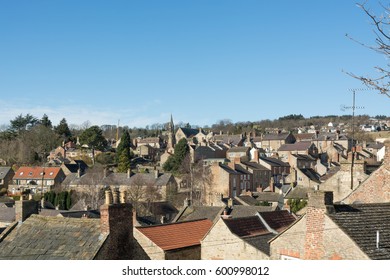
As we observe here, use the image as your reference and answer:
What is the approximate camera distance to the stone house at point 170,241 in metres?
17.8

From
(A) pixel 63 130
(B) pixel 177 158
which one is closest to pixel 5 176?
Answer: (B) pixel 177 158

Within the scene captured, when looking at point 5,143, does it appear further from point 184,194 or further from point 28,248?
point 28,248

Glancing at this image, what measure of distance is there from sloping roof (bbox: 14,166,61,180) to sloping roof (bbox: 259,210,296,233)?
156ft

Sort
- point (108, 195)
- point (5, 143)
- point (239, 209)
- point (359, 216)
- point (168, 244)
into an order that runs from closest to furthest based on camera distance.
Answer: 1. point (359, 216)
2. point (108, 195)
3. point (168, 244)
4. point (239, 209)
5. point (5, 143)

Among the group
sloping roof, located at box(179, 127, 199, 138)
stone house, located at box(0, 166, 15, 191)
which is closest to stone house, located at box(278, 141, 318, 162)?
sloping roof, located at box(179, 127, 199, 138)

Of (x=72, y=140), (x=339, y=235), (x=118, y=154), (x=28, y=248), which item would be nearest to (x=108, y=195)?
(x=28, y=248)

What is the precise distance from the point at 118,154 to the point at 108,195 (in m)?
58.7

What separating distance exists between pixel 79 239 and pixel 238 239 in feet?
23.3

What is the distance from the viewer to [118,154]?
69.6 m

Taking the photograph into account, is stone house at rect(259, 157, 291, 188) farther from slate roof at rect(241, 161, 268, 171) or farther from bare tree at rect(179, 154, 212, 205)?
bare tree at rect(179, 154, 212, 205)

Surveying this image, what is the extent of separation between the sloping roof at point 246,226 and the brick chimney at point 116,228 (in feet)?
21.5

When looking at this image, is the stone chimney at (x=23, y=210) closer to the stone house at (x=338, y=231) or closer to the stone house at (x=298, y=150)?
→ the stone house at (x=338, y=231)

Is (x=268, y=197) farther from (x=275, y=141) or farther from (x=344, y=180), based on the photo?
(x=275, y=141)
